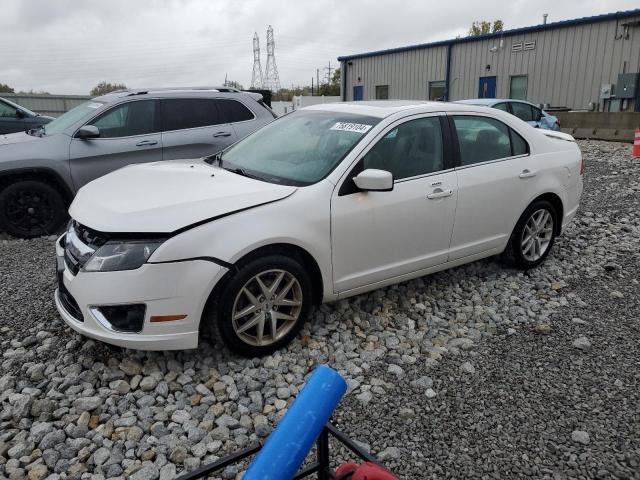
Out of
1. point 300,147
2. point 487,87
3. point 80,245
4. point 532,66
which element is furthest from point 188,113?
point 487,87

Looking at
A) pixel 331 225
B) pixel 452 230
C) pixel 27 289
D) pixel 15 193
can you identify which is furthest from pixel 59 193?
pixel 452 230

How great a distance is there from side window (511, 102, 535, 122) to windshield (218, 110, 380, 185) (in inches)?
405

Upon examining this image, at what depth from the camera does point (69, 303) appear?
3201mm

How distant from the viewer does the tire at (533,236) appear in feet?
15.3

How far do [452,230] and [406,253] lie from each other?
49 cm

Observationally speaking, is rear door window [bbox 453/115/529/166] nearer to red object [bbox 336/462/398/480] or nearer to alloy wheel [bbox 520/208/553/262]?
alloy wheel [bbox 520/208/553/262]

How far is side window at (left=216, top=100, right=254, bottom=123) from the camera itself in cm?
693

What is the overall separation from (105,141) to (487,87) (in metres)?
20.8

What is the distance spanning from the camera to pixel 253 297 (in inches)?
125

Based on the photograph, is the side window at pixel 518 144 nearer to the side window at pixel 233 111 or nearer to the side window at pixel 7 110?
the side window at pixel 233 111

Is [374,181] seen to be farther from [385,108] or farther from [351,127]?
[385,108]

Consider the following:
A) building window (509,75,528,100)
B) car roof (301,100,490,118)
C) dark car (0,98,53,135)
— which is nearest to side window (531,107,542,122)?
building window (509,75,528,100)

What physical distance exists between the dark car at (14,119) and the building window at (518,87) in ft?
61.3

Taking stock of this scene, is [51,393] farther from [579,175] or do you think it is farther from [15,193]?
[579,175]
